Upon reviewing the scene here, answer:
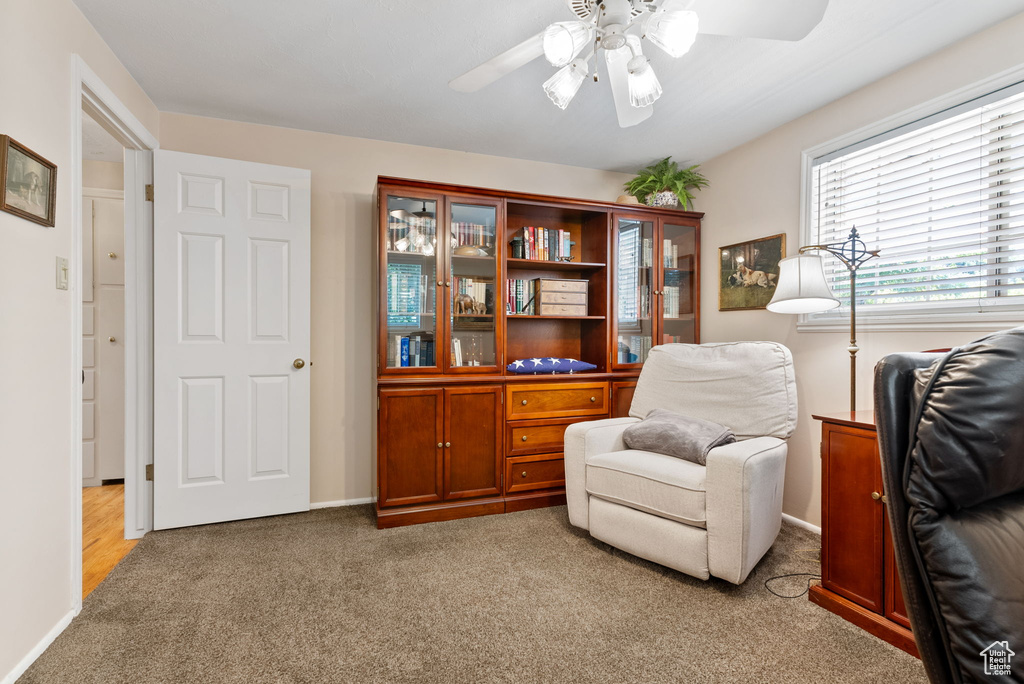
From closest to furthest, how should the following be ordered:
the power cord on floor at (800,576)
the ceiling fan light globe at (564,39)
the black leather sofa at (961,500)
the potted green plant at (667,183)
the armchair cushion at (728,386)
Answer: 1. the black leather sofa at (961,500)
2. the ceiling fan light globe at (564,39)
3. the power cord on floor at (800,576)
4. the armchair cushion at (728,386)
5. the potted green plant at (667,183)

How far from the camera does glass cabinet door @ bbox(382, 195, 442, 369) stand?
9.51ft

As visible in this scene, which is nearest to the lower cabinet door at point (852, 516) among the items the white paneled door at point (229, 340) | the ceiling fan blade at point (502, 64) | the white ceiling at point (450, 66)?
the white ceiling at point (450, 66)

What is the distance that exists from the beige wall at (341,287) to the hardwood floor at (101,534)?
3.26 ft

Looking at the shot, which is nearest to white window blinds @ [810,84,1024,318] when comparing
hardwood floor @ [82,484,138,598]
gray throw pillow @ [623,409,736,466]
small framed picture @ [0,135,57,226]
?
Result: gray throw pillow @ [623,409,736,466]

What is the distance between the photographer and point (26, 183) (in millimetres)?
1591

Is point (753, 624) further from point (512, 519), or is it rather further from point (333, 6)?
point (333, 6)

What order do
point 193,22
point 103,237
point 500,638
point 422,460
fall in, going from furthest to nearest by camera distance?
point 103,237 < point 422,460 < point 193,22 < point 500,638

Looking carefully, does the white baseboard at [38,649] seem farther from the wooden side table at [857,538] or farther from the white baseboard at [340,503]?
the wooden side table at [857,538]

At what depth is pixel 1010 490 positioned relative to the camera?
0.66 meters

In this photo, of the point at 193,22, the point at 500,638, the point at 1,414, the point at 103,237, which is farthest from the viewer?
the point at 103,237

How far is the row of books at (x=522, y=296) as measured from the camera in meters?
3.27

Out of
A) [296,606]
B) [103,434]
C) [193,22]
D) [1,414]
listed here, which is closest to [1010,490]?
[296,606]

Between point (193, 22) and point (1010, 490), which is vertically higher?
point (193, 22)

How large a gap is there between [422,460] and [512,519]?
0.64 m
